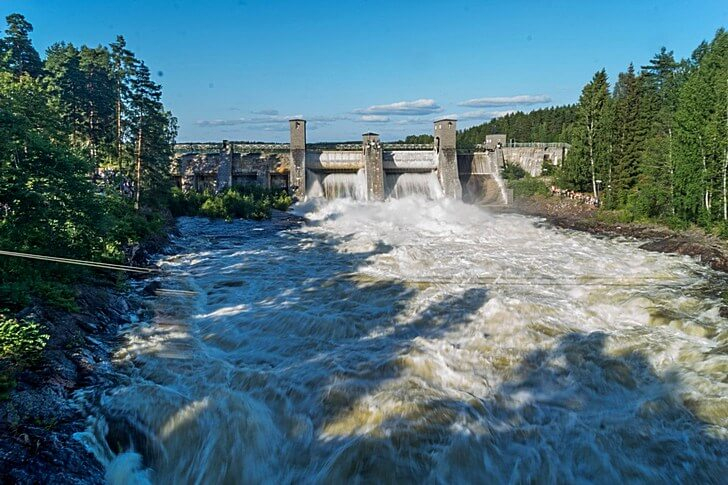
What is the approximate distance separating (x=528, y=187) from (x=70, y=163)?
92.1ft

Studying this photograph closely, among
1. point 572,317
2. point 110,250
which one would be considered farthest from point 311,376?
point 110,250

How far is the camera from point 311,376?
28.3 feet

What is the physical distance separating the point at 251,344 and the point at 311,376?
Answer: 2.11 metres

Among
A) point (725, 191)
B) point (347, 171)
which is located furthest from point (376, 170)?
point (725, 191)

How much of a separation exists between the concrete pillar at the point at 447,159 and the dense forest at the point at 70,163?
16.8m

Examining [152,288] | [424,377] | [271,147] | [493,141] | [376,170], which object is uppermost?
[493,141]

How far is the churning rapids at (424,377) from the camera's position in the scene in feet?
21.2

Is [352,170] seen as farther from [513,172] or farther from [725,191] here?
[725,191]

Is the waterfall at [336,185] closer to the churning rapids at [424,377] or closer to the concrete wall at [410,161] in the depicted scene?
the concrete wall at [410,161]

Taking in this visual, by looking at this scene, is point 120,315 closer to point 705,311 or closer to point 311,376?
point 311,376

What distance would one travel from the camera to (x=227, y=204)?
27.5 metres

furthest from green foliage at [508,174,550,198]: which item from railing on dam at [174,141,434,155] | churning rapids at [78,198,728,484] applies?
churning rapids at [78,198,728,484]

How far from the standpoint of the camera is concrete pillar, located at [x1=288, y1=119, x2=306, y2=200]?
98.3 feet

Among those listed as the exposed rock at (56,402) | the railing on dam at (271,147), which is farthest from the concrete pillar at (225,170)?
the exposed rock at (56,402)
